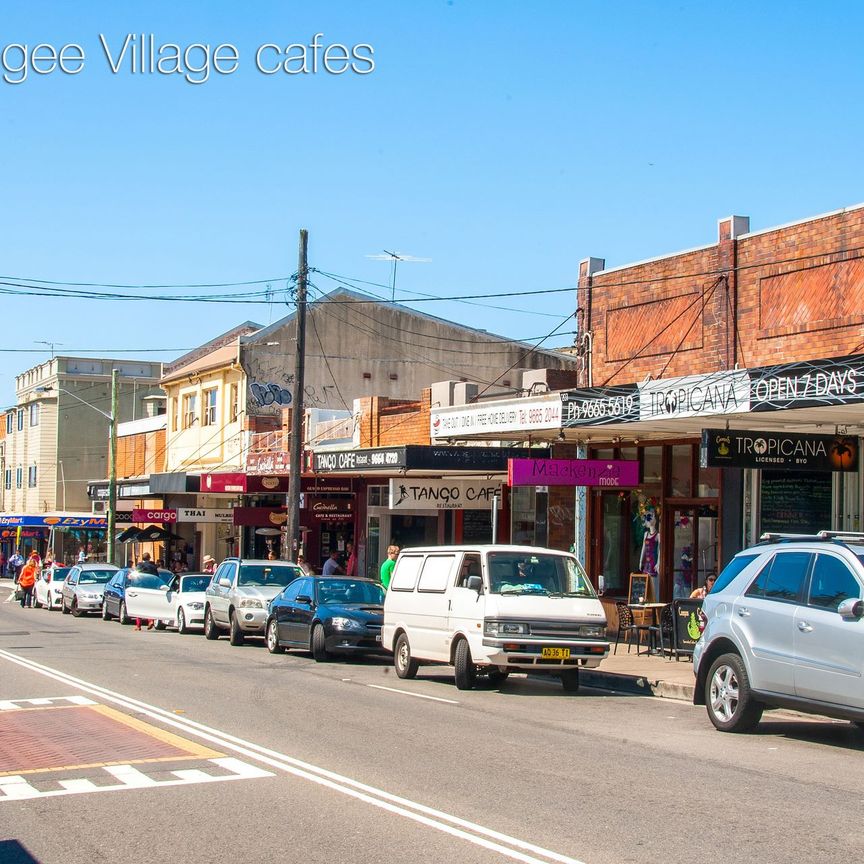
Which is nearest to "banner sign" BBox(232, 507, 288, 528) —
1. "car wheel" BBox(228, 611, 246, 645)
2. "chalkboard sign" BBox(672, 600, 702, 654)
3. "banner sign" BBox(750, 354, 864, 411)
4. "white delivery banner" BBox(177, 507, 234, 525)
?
"white delivery banner" BBox(177, 507, 234, 525)

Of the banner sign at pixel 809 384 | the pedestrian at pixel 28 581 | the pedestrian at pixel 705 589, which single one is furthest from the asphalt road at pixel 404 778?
the pedestrian at pixel 28 581

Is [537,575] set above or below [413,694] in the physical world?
above

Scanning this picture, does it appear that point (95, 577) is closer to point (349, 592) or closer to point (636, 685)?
point (349, 592)

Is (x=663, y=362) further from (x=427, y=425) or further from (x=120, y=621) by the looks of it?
(x=120, y=621)

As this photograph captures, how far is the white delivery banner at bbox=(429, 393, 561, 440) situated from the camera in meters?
20.5

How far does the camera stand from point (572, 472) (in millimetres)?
21344

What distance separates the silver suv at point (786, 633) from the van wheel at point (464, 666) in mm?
3974

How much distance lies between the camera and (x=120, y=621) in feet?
108

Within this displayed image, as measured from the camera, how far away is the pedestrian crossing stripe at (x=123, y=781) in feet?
28.9

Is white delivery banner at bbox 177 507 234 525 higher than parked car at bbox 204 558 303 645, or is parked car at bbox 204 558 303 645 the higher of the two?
white delivery banner at bbox 177 507 234 525

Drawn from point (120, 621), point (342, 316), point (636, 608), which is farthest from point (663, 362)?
point (342, 316)

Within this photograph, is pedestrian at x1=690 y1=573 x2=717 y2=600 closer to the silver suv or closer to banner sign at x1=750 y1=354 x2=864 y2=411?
banner sign at x1=750 y1=354 x2=864 y2=411

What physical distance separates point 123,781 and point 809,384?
9.54m

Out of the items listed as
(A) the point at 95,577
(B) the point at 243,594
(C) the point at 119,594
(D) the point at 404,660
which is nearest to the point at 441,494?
(B) the point at 243,594
